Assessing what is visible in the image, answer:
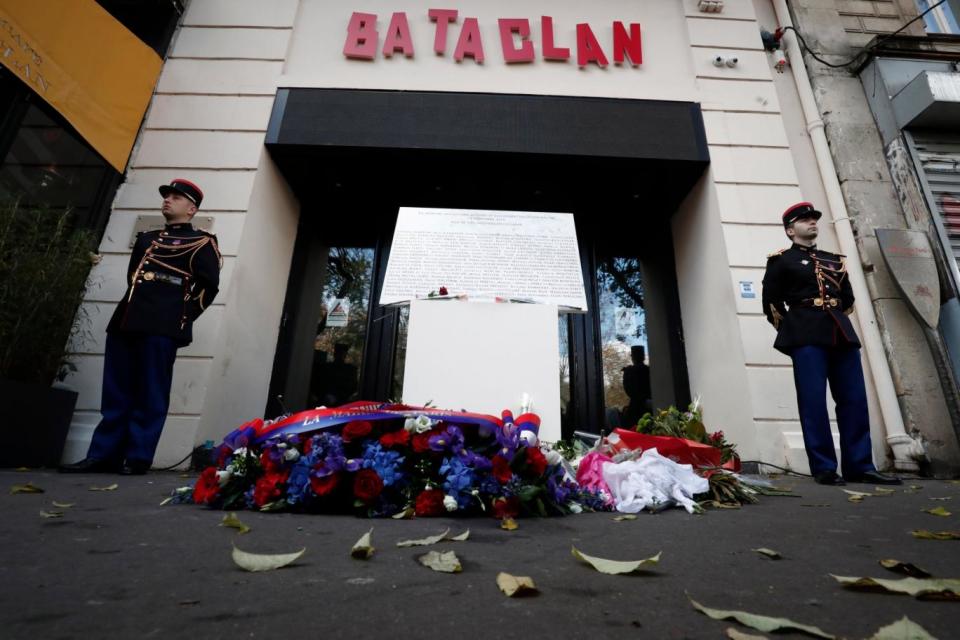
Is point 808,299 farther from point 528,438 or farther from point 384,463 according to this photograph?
point 384,463

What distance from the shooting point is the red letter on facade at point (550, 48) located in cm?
507

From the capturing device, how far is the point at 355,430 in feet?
6.77

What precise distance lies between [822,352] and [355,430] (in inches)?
124

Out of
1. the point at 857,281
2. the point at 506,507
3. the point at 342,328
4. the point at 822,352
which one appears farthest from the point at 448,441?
the point at 857,281

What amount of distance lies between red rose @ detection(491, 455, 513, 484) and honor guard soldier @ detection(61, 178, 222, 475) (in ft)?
7.94

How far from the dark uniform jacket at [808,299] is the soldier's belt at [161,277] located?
4.26m

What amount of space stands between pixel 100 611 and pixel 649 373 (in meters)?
4.93

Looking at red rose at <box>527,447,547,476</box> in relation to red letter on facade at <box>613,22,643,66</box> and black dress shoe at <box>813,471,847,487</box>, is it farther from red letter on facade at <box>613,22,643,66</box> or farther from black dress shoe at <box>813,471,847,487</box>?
red letter on facade at <box>613,22,643,66</box>

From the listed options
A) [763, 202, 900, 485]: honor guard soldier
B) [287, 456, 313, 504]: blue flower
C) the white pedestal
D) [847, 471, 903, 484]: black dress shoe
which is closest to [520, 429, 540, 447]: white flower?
the white pedestal

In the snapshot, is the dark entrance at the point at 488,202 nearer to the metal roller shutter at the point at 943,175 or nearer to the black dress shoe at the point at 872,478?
the black dress shoe at the point at 872,478

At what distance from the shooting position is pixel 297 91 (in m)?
4.78

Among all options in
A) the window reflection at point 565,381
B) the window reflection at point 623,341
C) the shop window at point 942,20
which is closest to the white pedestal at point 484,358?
the window reflection at point 565,381

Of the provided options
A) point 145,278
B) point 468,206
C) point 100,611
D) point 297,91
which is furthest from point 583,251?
point 100,611

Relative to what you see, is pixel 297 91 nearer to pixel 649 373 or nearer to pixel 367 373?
pixel 367 373
